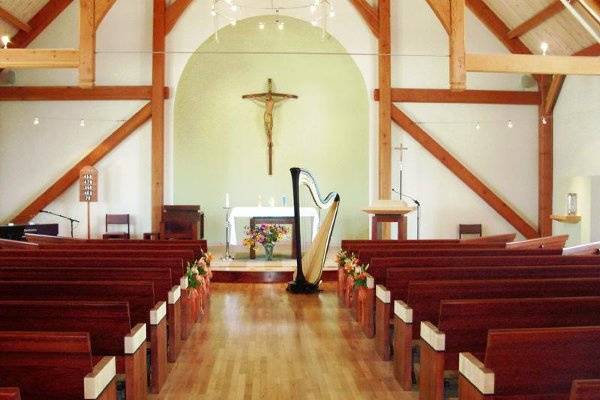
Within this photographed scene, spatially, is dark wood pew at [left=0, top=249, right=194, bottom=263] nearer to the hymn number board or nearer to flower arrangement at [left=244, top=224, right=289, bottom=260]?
flower arrangement at [left=244, top=224, right=289, bottom=260]

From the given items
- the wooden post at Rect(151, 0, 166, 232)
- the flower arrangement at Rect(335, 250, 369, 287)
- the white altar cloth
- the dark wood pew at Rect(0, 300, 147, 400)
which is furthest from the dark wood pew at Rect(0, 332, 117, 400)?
the wooden post at Rect(151, 0, 166, 232)

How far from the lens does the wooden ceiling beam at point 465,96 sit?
1079 centimetres

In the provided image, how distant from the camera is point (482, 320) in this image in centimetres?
307

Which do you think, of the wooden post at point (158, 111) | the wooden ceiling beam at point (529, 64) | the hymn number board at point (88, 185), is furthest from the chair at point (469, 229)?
the hymn number board at point (88, 185)

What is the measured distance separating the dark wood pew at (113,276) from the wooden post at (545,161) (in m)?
8.23

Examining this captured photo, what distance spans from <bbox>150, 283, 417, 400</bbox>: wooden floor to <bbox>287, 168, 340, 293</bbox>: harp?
57 cm

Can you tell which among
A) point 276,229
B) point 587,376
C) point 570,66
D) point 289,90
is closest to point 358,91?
point 289,90

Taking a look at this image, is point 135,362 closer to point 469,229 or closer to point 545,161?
point 469,229

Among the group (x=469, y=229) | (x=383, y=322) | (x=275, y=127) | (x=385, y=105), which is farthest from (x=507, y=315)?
(x=275, y=127)

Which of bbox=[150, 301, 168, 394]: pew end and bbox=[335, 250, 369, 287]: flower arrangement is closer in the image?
bbox=[150, 301, 168, 394]: pew end

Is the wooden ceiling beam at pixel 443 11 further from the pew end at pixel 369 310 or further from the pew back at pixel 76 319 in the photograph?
the pew back at pixel 76 319

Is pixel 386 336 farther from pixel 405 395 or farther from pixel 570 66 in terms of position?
pixel 570 66

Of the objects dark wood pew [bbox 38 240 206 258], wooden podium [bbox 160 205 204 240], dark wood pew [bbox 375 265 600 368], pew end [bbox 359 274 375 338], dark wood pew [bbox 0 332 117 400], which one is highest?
wooden podium [bbox 160 205 204 240]

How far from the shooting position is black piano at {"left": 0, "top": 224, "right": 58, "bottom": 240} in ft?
28.3
